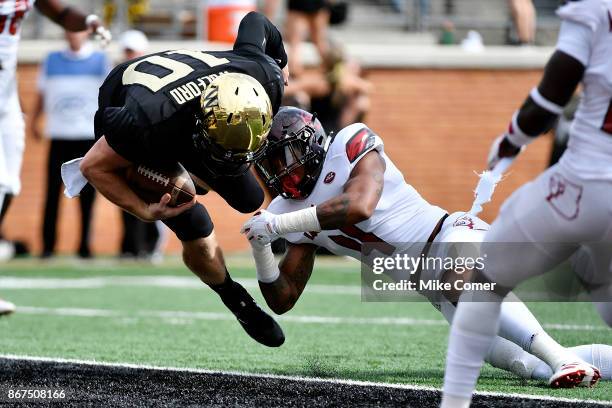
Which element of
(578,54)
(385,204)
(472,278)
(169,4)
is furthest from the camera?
(169,4)

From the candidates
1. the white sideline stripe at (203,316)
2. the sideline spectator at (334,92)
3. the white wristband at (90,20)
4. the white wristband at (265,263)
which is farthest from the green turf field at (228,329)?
the sideline spectator at (334,92)

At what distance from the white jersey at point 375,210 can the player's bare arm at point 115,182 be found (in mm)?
532

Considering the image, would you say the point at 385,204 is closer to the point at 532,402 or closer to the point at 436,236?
the point at 436,236

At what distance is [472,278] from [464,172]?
361 inches

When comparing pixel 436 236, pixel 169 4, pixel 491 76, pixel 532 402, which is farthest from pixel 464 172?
pixel 532 402

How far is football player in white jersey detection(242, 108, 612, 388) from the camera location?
4.59 meters

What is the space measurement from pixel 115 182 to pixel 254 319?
3.10ft

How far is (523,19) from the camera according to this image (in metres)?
12.6

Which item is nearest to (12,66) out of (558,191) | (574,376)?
(574,376)

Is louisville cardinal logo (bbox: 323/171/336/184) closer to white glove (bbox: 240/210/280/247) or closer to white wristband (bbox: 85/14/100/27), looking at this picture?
white glove (bbox: 240/210/280/247)

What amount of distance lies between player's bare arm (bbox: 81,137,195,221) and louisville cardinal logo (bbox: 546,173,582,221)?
6.27 feet

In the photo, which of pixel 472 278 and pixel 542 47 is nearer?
pixel 472 278

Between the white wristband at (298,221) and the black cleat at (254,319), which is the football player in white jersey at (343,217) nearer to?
the white wristband at (298,221)

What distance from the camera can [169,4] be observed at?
45.0ft
